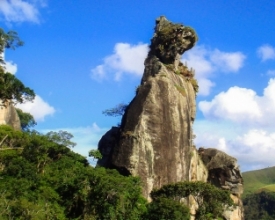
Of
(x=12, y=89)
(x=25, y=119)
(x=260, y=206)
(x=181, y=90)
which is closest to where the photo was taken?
(x=12, y=89)

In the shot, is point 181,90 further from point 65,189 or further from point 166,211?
point 65,189

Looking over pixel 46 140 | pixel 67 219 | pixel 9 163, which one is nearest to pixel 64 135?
pixel 46 140

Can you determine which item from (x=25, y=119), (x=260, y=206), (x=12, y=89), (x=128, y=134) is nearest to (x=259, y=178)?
(x=260, y=206)

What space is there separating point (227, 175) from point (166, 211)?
709 inches

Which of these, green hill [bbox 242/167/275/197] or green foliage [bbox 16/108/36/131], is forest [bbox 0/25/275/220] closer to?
green foliage [bbox 16/108/36/131]

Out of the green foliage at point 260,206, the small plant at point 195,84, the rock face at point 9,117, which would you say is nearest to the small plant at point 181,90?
the small plant at point 195,84

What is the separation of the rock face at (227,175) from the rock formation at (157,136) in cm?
257

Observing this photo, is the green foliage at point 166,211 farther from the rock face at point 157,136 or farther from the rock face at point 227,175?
the rock face at point 227,175

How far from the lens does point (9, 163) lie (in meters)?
32.4

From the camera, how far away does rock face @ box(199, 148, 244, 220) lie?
46.8 meters

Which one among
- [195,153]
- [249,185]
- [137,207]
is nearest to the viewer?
[137,207]

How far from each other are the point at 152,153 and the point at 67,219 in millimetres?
10103

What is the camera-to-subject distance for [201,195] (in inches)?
1350

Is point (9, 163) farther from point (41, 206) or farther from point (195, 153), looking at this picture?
point (195, 153)
